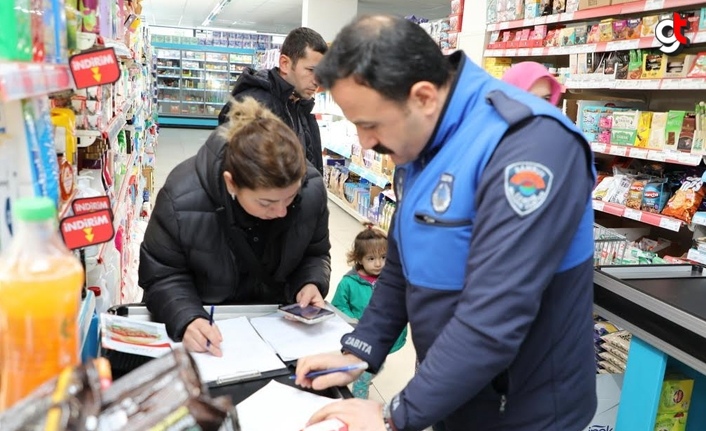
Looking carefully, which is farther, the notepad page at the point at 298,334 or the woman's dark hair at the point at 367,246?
the woman's dark hair at the point at 367,246

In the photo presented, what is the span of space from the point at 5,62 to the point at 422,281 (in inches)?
32.7

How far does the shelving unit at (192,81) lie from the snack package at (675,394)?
17.4 metres

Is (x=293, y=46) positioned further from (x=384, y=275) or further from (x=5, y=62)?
(x=5, y=62)

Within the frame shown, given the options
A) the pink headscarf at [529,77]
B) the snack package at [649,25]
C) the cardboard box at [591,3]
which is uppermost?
the cardboard box at [591,3]

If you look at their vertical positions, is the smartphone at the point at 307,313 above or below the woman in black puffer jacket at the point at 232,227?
below

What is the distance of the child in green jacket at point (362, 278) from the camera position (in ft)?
10.2

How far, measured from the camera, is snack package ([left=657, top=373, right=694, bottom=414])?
217 cm

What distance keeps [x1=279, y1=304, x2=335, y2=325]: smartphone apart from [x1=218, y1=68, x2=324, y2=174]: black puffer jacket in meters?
1.64

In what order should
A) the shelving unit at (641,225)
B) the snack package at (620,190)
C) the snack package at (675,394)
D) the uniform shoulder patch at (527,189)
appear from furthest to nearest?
the snack package at (620,190) → the snack package at (675,394) → the shelving unit at (641,225) → the uniform shoulder patch at (527,189)

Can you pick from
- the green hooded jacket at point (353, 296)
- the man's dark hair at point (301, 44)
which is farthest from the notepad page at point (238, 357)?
the man's dark hair at point (301, 44)

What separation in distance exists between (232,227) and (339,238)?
4.83 metres

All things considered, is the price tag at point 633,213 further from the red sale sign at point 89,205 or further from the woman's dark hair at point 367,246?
the red sale sign at point 89,205

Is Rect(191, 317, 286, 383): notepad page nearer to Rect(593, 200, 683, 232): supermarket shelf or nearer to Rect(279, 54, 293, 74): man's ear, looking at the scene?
Rect(279, 54, 293, 74): man's ear

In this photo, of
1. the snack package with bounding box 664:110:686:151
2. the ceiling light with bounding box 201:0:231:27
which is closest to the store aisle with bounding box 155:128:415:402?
the snack package with bounding box 664:110:686:151
